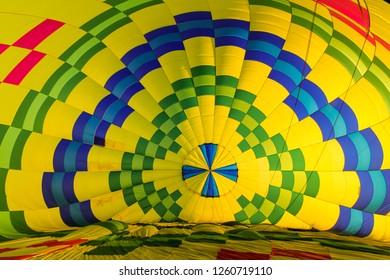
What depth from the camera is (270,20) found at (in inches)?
146

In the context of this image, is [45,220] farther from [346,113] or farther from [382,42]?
[382,42]

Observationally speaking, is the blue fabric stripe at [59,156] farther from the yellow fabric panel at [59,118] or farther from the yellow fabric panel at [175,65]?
the yellow fabric panel at [175,65]

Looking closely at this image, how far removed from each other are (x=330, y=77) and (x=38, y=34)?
2.00 metres

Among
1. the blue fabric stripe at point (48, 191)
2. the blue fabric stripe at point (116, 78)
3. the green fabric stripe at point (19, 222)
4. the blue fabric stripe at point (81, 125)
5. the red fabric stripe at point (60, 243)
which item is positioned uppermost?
the blue fabric stripe at point (116, 78)

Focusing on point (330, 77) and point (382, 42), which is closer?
point (382, 42)

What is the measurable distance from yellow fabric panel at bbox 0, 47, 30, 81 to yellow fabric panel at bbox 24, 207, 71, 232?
97 centimetres

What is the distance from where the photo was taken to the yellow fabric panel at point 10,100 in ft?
12.4

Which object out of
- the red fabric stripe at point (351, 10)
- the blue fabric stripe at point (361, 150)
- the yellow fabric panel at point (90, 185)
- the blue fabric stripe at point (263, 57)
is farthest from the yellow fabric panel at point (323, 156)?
the yellow fabric panel at point (90, 185)

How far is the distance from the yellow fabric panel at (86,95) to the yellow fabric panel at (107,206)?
616 millimetres

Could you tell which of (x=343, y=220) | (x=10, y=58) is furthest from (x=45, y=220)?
(x=343, y=220)

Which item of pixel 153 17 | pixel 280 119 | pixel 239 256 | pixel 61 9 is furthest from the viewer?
pixel 280 119

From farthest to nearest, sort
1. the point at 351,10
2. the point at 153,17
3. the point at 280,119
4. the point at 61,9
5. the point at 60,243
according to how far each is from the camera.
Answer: the point at 280,119 → the point at 153,17 → the point at 61,9 → the point at 351,10 → the point at 60,243

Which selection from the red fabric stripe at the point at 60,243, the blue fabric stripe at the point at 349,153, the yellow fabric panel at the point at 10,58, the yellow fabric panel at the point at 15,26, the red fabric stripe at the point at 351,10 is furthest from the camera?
the blue fabric stripe at the point at 349,153

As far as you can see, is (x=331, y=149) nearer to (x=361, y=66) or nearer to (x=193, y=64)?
(x=361, y=66)
